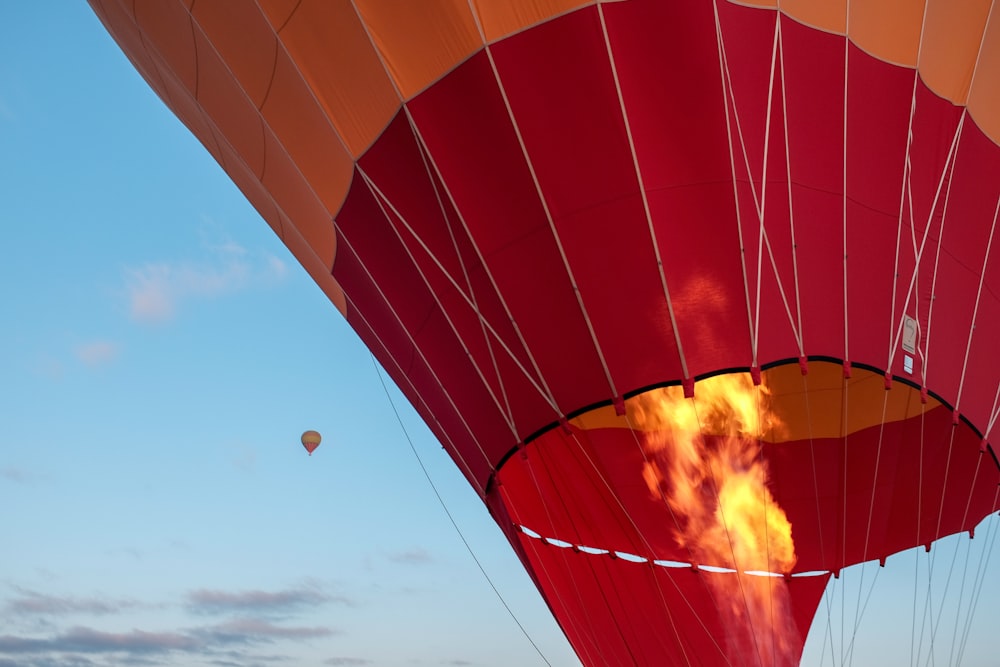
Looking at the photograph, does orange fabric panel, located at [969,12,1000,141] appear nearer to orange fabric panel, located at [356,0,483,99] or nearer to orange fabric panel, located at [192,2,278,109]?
orange fabric panel, located at [356,0,483,99]

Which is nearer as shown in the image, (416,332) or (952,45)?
(952,45)

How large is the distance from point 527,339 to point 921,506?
5.46 metres

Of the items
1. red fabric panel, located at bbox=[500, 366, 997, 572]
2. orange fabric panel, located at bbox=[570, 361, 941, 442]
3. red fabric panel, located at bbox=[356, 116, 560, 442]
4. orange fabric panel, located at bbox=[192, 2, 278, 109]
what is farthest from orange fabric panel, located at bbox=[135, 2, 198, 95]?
orange fabric panel, located at bbox=[570, 361, 941, 442]

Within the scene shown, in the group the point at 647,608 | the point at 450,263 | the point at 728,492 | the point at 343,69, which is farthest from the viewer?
the point at 647,608

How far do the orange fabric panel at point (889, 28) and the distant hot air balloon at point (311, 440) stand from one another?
1218 centimetres

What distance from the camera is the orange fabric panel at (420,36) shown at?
6.92 m

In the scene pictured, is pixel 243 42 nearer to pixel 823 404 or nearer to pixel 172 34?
pixel 172 34

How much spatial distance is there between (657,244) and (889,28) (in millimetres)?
2636

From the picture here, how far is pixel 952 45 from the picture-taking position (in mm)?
7906

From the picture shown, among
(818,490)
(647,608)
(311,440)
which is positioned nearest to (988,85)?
(818,490)

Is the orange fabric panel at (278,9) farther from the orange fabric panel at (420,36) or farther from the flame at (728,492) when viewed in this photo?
the flame at (728,492)

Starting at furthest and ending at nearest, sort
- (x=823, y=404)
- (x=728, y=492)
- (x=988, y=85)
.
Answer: (x=823, y=404)
(x=728, y=492)
(x=988, y=85)

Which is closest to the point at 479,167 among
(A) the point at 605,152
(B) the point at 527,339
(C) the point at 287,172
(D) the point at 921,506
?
(A) the point at 605,152

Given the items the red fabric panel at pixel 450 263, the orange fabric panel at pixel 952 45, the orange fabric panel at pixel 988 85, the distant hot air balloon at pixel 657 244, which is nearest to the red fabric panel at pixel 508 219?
the distant hot air balloon at pixel 657 244
